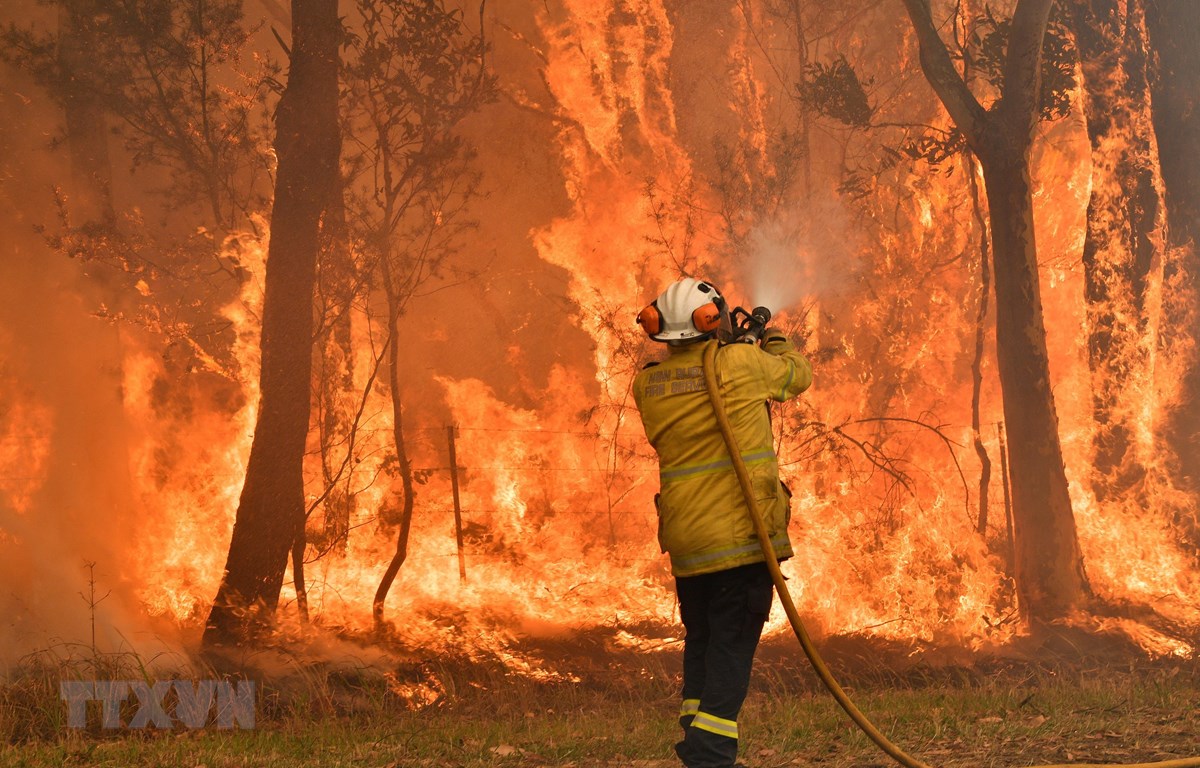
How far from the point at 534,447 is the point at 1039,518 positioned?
3.49m

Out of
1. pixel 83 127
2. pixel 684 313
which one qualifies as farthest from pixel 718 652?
pixel 83 127

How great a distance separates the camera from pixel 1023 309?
737cm

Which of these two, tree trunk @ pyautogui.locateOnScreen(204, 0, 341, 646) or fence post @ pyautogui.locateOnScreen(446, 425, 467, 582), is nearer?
tree trunk @ pyautogui.locateOnScreen(204, 0, 341, 646)

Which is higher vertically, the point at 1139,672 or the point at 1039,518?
the point at 1039,518

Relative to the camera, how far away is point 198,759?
4.80m

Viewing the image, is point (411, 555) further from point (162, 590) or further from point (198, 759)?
point (198, 759)

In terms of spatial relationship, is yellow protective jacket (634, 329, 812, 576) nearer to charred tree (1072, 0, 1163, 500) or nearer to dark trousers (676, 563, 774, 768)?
dark trousers (676, 563, 774, 768)

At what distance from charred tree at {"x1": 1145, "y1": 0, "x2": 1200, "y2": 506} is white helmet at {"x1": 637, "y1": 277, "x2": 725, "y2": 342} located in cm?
529

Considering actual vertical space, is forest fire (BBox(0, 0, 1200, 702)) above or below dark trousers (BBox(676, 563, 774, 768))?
above

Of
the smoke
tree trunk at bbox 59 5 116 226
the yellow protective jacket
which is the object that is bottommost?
the yellow protective jacket

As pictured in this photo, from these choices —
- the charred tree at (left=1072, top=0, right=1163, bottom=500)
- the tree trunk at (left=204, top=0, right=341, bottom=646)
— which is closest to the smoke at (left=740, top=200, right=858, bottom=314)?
the charred tree at (left=1072, top=0, right=1163, bottom=500)

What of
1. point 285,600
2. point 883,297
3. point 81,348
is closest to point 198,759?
point 285,600

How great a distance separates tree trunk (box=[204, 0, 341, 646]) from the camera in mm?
6172

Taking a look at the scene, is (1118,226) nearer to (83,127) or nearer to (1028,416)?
(1028,416)
